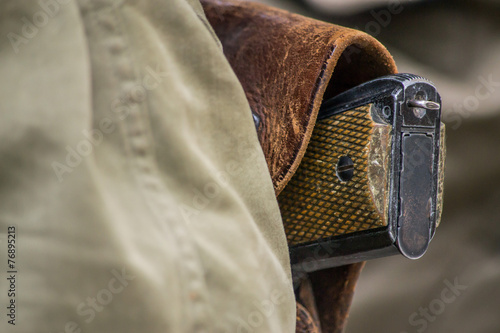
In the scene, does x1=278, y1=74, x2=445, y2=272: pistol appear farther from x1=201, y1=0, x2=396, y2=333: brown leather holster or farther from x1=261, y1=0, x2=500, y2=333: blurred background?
x1=261, y1=0, x2=500, y2=333: blurred background

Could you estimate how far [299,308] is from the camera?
41 cm

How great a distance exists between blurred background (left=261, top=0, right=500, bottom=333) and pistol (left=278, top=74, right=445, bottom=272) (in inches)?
15.8

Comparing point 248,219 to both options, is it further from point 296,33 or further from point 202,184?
point 296,33

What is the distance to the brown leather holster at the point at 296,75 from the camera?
361mm

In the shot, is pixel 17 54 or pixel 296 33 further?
pixel 296 33

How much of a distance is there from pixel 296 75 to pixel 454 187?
54cm

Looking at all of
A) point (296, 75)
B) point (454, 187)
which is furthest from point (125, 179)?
point (454, 187)

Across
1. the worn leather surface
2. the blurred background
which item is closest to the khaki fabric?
the worn leather surface

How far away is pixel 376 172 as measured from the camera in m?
0.35

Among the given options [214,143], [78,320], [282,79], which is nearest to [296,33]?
[282,79]

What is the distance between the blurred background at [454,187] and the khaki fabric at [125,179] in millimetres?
540

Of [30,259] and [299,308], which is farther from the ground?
[30,259]

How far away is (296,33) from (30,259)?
277mm

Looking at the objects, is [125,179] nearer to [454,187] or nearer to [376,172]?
[376,172]
